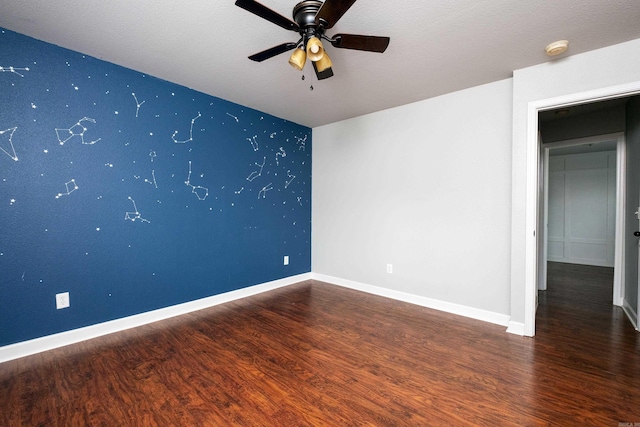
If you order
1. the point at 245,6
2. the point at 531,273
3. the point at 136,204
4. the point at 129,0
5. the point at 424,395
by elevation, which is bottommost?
the point at 424,395

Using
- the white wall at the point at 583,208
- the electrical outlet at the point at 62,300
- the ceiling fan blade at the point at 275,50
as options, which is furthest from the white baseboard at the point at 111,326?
the white wall at the point at 583,208

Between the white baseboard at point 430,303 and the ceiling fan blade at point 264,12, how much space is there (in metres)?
3.14

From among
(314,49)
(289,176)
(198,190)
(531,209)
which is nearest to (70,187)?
(198,190)

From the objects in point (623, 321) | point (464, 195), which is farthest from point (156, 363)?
point (623, 321)

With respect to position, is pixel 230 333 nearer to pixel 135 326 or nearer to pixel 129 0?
pixel 135 326

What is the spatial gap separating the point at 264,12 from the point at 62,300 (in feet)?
9.13

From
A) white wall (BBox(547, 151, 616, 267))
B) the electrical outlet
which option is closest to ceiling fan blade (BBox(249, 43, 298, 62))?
the electrical outlet

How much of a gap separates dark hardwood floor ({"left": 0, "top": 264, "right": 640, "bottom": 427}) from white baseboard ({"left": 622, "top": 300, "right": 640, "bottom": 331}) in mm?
93

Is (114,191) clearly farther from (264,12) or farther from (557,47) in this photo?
(557,47)

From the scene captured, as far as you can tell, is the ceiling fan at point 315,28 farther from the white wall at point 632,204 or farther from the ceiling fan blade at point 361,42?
the white wall at point 632,204

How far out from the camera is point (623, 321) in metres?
2.89

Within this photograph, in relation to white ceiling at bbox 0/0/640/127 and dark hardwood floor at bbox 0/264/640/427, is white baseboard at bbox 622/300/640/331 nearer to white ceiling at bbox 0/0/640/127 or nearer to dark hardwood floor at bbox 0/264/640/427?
dark hardwood floor at bbox 0/264/640/427

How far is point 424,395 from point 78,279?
2928 millimetres

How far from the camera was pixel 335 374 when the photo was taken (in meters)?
2.00
